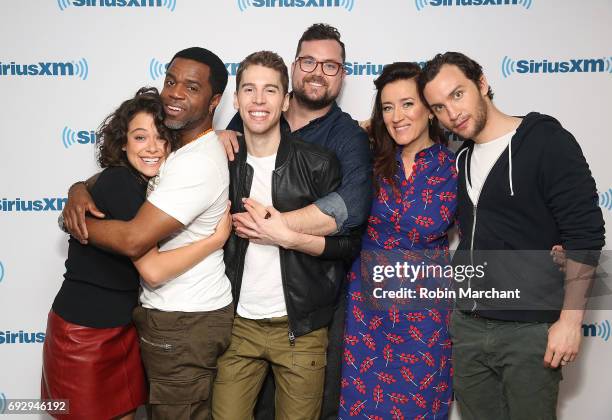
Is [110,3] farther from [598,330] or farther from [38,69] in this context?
[598,330]

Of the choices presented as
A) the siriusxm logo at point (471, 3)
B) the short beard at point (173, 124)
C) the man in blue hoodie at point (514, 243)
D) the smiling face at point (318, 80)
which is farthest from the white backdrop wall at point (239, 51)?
the short beard at point (173, 124)

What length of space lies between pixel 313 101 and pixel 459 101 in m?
0.62

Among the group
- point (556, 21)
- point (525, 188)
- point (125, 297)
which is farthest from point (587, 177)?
point (125, 297)

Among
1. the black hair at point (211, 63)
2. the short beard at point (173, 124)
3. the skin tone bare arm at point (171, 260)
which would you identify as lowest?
the skin tone bare arm at point (171, 260)

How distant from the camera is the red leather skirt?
1738 mm

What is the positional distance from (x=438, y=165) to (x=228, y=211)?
2.75 feet

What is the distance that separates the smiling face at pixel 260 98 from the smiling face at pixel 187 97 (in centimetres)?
13

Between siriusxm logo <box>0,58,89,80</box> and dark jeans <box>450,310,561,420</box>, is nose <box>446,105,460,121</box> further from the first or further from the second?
Result: siriusxm logo <box>0,58,89,80</box>

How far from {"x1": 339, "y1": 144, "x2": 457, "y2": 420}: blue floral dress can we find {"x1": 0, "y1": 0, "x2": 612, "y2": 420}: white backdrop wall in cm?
68

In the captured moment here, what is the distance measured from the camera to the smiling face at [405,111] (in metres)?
2.03

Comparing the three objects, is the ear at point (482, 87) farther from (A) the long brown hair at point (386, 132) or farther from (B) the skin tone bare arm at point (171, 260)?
(B) the skin tone bare arm at point (171, 260)

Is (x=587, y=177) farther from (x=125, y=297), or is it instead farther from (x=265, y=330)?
(x=125, y=297)

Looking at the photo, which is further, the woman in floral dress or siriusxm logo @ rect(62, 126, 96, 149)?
siriusxm logo @ rect(62, 126, 96, 149)

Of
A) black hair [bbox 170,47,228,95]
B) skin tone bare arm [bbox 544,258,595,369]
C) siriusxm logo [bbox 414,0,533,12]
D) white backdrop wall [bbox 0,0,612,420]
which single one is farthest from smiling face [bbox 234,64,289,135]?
skin tone bare arm [bbox 544,258,595,369]
